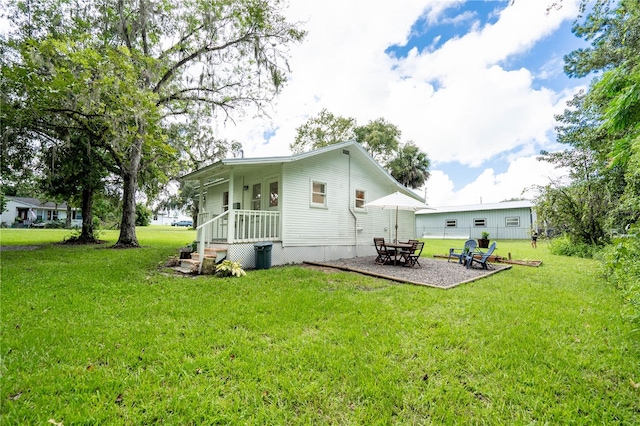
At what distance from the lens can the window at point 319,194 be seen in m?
10.9

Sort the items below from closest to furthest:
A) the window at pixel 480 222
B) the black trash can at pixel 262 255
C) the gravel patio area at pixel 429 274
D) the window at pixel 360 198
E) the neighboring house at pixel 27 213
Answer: the gravel patio area at pixel 429 274 < the black trash can at pixel 262 255 < the window at pixel 360 198 < the window at pixel 480 222 < the neighboring house at pixel 27 213

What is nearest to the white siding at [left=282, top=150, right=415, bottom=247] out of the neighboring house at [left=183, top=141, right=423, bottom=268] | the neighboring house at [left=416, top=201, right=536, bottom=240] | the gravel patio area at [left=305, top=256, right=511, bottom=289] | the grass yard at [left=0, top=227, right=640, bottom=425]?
the neighboring house at [left=183, top=141, right=423, bottom=268]

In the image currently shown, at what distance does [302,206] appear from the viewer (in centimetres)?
1038

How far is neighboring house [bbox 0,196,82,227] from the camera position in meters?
37.4

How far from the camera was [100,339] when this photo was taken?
347 cm

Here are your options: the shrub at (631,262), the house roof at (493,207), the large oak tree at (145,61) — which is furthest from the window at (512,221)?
the large oak tree at (145,61)

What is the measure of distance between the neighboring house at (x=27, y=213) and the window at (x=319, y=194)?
42244 mm

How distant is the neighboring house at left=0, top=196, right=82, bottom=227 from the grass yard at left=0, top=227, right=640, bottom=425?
147ft

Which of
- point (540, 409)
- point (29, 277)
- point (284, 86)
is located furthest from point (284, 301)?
point (284, 86)

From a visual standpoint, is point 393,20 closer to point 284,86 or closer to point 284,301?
point 284,86

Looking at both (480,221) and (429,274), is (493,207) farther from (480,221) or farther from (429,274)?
(429,274)

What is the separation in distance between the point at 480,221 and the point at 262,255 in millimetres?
25724

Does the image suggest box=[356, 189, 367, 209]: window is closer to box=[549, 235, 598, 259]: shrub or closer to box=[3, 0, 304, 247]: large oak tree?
box=[3, 0, 304, 247]: large oak tree

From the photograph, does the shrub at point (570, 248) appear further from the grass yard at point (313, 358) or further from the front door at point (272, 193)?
the front door at point (272, 193)
